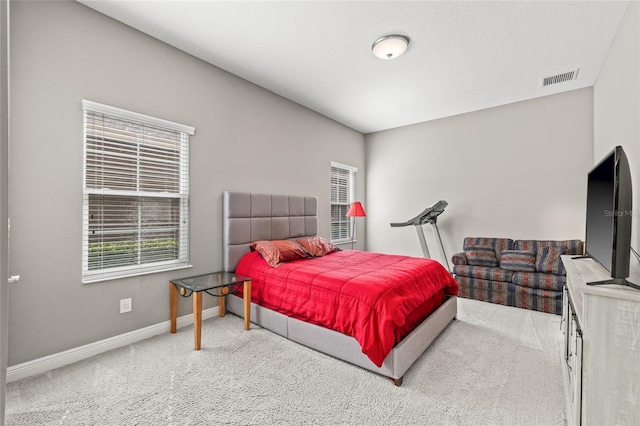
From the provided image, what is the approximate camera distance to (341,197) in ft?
18.6

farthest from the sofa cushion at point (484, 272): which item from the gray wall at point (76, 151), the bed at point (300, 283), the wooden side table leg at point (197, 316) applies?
the wooden side table leg at point (197, 316)

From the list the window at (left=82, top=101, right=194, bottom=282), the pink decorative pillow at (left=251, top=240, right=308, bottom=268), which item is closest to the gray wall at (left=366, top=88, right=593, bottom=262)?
the pink decorative pillow at (left=251, top=240, right=308, bottom=268)

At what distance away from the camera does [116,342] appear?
101 inches

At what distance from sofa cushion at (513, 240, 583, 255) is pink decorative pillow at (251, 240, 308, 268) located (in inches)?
124

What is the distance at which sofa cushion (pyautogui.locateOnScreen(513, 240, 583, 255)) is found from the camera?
375 centimetres

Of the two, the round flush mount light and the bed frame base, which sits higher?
the round flush mount light

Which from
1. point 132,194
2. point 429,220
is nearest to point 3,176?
point 132,194

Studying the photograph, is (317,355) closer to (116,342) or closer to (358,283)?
(358,283)

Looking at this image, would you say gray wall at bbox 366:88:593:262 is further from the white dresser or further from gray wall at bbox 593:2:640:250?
the white dresser

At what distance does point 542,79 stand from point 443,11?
2.14 meters

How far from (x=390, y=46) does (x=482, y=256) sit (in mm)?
3083

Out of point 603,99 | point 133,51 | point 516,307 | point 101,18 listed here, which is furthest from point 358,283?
point 603,99

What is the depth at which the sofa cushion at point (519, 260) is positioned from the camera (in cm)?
377

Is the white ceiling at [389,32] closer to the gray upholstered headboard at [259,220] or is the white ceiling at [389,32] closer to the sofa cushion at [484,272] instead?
the gray upholstered headboard at [259,220]
